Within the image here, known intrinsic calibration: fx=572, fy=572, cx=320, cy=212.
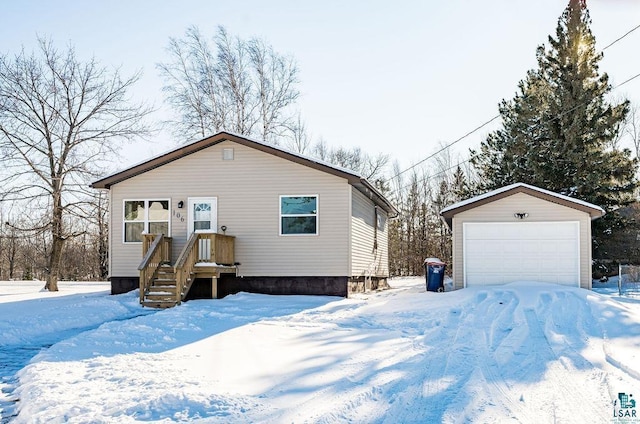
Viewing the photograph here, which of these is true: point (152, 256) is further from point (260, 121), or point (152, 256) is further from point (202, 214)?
point (260, 121)

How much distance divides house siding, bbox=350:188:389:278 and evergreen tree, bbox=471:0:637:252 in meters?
7.31

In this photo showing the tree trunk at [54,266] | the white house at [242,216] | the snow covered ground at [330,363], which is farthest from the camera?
the tree trunk at [54,266]

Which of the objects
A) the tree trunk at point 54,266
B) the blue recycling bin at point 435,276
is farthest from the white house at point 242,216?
the tree trunk at point 54,266

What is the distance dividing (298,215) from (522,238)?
21.0 ft

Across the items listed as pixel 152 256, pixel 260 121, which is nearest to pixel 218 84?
pixel 260 121

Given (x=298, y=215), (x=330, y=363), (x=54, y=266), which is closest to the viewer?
(x=330, y=363)

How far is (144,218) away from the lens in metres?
16.6

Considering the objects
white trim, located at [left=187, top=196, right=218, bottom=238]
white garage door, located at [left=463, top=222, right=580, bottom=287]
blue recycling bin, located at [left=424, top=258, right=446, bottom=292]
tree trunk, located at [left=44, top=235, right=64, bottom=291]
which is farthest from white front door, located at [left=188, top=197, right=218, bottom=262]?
tree trunk, located at [left=44, top=235, right=64, bottom=291]

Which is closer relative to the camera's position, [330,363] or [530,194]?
[330,363]

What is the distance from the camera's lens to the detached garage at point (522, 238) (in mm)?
16031

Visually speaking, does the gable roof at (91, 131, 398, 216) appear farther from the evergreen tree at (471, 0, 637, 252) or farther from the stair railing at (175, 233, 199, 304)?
the evergreen tree at (471, 0, 637, 252)

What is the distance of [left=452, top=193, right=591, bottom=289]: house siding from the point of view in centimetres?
1600

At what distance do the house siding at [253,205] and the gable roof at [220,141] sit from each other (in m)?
0.16

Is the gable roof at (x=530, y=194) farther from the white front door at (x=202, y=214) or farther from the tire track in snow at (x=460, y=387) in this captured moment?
the tire track in snow at (x=460, y=387)
